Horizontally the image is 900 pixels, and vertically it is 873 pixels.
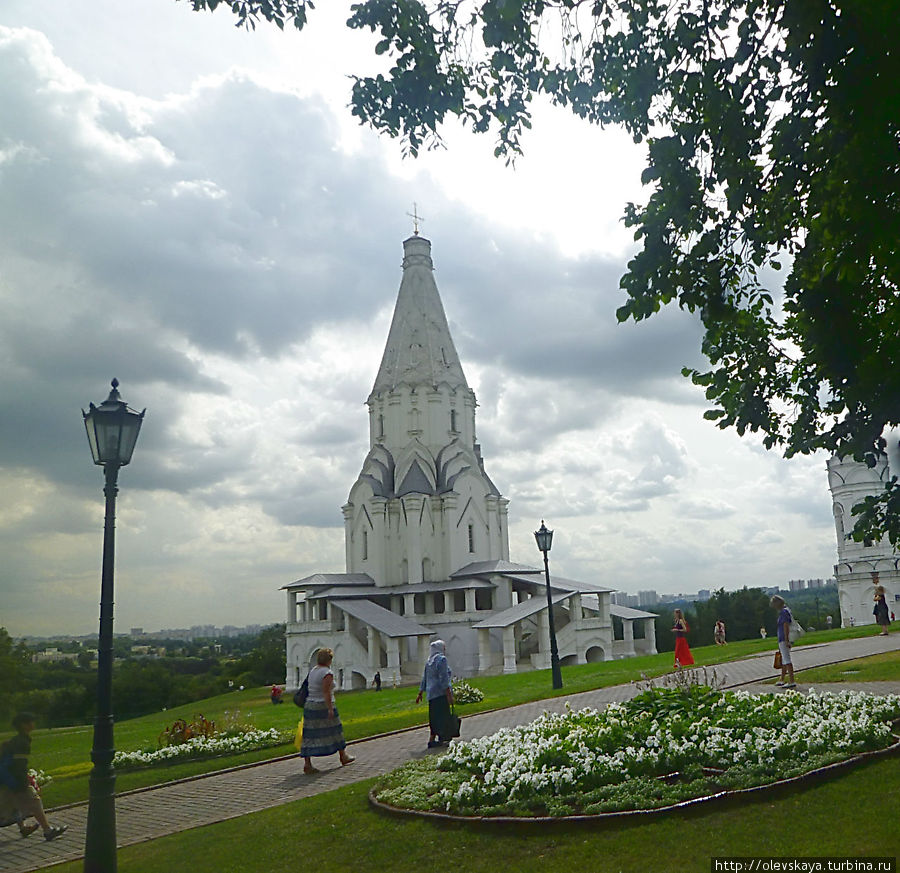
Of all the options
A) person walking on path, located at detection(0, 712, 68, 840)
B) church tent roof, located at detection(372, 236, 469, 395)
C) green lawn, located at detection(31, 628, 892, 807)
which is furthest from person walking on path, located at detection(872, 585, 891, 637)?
church tent roof, located at detection(372, 236, 469, 395)

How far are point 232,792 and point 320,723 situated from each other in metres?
1.37

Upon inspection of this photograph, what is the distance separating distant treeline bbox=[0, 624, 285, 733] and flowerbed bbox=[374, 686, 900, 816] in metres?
3.12

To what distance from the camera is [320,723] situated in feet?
35.6

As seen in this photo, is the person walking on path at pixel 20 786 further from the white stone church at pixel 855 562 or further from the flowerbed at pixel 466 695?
the white stone church at pixel 855 562

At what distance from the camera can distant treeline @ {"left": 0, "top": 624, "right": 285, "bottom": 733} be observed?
5.86 metres

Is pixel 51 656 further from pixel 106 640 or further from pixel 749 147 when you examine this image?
pixel 749 147

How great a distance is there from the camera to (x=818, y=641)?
2497 centimetres

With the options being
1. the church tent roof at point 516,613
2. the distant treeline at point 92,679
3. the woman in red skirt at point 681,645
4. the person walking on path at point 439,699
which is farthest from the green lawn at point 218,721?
the church tent roof at point 516,613

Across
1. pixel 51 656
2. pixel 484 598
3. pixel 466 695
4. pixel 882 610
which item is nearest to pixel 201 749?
pixel 466 695

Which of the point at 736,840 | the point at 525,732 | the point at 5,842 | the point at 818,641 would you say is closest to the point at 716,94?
the point at 736,840

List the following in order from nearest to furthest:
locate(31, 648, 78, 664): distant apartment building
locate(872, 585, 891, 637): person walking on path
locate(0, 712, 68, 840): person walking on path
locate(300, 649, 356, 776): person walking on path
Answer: locate(0, 712, 68, 840): person walking on path
locate(31, 648, 78, 664): distant apartment building
locate(300, 649, 356, 776): person walking on path
locate(872, 585, 891, 637): person walking on path

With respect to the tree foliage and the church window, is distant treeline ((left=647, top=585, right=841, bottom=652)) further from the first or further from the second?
the tree foliage

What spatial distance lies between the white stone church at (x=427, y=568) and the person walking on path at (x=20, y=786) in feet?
100

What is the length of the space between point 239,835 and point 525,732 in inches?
147
